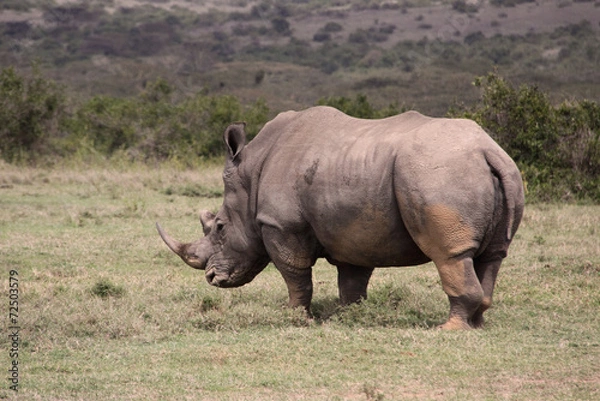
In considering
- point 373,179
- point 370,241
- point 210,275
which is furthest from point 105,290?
point 373,179

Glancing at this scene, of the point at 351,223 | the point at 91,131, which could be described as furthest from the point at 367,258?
the point at 91,131

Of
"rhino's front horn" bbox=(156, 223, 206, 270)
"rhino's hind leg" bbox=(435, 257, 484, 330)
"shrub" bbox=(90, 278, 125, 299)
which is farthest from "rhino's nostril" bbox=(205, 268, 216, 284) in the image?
"rhino's hind leg" bbox=(435, 257, 484, 330)

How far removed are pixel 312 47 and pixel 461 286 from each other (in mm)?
65132

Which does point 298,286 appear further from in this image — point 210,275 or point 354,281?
point 210,275

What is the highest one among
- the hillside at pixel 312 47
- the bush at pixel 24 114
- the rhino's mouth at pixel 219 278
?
the rhino's mouth at pixel 219 278

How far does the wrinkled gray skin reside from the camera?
6.98m

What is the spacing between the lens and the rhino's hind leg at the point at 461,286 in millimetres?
7055

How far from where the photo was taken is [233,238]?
8484 millimetres

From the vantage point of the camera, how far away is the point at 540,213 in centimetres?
1377

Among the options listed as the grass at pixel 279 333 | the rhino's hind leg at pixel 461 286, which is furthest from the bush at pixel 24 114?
the rhino's hind leg at pixel 461 286

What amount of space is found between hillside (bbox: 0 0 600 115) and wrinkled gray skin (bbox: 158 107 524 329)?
28.6 meters

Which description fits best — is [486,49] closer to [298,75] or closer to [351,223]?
[298,75]

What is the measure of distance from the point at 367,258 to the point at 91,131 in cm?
1835

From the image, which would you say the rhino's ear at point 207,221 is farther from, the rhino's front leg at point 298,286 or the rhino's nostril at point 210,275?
the rhino's front leg at point 298,286
